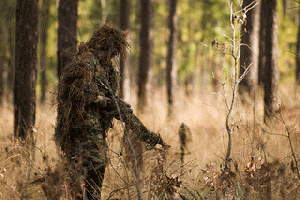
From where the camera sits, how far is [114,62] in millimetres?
4812

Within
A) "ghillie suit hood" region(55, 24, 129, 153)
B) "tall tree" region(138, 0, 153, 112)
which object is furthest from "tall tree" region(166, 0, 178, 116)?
"ghillie suit hood" region(55, 24, 129, 153)

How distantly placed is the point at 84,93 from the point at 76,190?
1027 mm

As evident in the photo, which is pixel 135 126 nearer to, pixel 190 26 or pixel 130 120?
pixel 130 120

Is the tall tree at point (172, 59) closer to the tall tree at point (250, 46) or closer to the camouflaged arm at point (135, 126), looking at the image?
the tall tree at point (250, 46)

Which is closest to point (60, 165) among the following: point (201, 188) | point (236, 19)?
point (201, 188)

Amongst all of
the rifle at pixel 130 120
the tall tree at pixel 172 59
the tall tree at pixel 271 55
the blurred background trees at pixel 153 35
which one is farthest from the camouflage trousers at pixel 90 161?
the tall tree at pixel 172 59

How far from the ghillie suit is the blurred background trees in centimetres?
44

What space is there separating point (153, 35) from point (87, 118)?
9.96 m

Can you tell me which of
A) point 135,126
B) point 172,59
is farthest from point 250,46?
point 135,126

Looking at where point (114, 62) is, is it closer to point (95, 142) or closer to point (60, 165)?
point (95, 142)

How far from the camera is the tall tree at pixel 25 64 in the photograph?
720cm

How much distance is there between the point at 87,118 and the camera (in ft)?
13.5

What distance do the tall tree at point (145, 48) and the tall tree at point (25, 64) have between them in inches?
240

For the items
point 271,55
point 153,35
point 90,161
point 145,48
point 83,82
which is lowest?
point 90,161
